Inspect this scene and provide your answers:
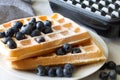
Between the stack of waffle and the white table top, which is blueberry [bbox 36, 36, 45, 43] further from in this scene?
the white table top

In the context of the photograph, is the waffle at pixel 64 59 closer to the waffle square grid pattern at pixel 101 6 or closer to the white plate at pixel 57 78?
the white plate at pixel 57 78

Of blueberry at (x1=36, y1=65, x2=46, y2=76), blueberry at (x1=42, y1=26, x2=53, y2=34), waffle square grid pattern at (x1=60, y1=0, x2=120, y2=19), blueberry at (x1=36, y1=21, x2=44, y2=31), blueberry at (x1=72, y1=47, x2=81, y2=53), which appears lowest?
blueberry at (x1=36, y1=65, x2=46, y2=76)

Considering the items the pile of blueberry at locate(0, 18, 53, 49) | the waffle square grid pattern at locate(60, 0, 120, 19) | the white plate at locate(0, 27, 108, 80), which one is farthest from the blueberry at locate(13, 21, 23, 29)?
the waffle square grid pattern at locate(60, 0, 120, 19)

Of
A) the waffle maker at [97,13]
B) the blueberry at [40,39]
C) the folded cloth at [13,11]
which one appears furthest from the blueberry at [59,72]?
the folded cloth at [13,11]

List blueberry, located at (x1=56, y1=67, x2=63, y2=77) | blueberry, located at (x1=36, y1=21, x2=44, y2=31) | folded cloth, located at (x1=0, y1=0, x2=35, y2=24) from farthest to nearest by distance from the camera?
folded cloth, located at (x1=0, y1=0, x2=35, y2=24)
blueberry, located at (x1=36, y1=21, x2=44, y2=31)
blueberry, located at (x1=56, y1=67, x2=63, y2=77)

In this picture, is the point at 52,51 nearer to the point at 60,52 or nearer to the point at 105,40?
the point at 60,52

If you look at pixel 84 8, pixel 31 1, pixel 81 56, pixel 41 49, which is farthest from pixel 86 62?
pixel 31 1

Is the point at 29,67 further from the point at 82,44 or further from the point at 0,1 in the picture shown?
the point at 0,1

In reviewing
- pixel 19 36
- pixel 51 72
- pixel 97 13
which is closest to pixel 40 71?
pixel 51 72
